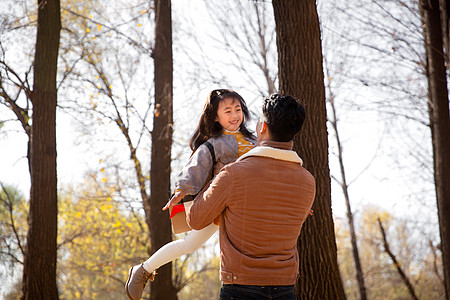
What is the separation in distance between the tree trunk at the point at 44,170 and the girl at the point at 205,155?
411 cm

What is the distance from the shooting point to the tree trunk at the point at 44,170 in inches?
269

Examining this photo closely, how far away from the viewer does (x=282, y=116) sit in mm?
2590

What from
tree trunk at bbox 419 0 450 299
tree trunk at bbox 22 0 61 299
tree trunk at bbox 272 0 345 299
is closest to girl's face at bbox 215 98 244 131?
tree trunk at bbox 272 0 345 299

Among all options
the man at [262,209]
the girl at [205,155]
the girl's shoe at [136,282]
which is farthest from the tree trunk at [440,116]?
the girl's shoe at [136,282]

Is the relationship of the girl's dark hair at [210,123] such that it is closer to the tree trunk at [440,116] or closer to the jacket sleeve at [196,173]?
the jacket sleeve at [196,173]

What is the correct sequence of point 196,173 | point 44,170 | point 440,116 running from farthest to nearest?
point 440,116 < point 44,170 < point 196,173

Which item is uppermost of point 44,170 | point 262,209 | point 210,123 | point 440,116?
point 440,116

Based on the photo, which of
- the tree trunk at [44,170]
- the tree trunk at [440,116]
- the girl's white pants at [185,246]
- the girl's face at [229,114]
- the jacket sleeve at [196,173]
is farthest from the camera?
the tree trunk at [440,116]

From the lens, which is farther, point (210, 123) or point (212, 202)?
point (210, 123)

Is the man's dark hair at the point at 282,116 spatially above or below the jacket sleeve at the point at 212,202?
above

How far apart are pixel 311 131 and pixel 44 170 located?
4.36m

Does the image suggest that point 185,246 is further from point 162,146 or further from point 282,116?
point 162,146

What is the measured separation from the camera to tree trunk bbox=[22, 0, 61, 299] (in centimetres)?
684

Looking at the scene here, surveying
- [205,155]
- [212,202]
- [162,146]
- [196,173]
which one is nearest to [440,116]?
[162,146]
